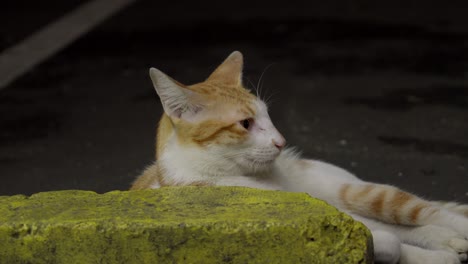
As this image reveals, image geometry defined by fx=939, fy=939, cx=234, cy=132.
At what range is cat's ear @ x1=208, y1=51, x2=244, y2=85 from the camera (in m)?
5.39

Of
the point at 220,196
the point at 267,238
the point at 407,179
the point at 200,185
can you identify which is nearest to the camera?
the point at 267,238

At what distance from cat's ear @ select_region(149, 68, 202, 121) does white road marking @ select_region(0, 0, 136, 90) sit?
14.4 feet

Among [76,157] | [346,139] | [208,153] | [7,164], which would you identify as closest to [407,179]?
[346,139]

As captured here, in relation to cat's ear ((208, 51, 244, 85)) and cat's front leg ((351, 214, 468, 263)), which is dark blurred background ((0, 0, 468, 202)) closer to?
cat's front leg ((351, 214, 468, 263))

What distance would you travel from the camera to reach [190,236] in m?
3.95

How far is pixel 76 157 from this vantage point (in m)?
7.15

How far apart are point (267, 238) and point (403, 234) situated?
141 centimetres

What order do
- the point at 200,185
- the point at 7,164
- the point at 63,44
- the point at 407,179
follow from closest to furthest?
the point at 200,185, the point at 407,179, the point at 7,164, the point at 63,44

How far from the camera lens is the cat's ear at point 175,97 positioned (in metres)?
4.77

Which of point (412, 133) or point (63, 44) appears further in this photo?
point (63, 44)

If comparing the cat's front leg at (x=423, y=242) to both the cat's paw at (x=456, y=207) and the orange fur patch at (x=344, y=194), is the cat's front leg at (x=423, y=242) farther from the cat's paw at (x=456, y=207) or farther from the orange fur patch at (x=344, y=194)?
the cat's paw at (x=456, y=207)

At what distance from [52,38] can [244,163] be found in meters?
5.94

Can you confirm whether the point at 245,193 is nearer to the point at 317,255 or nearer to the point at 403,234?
the point at 317,255

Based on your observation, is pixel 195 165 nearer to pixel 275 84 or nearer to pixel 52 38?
pixel 275 84
